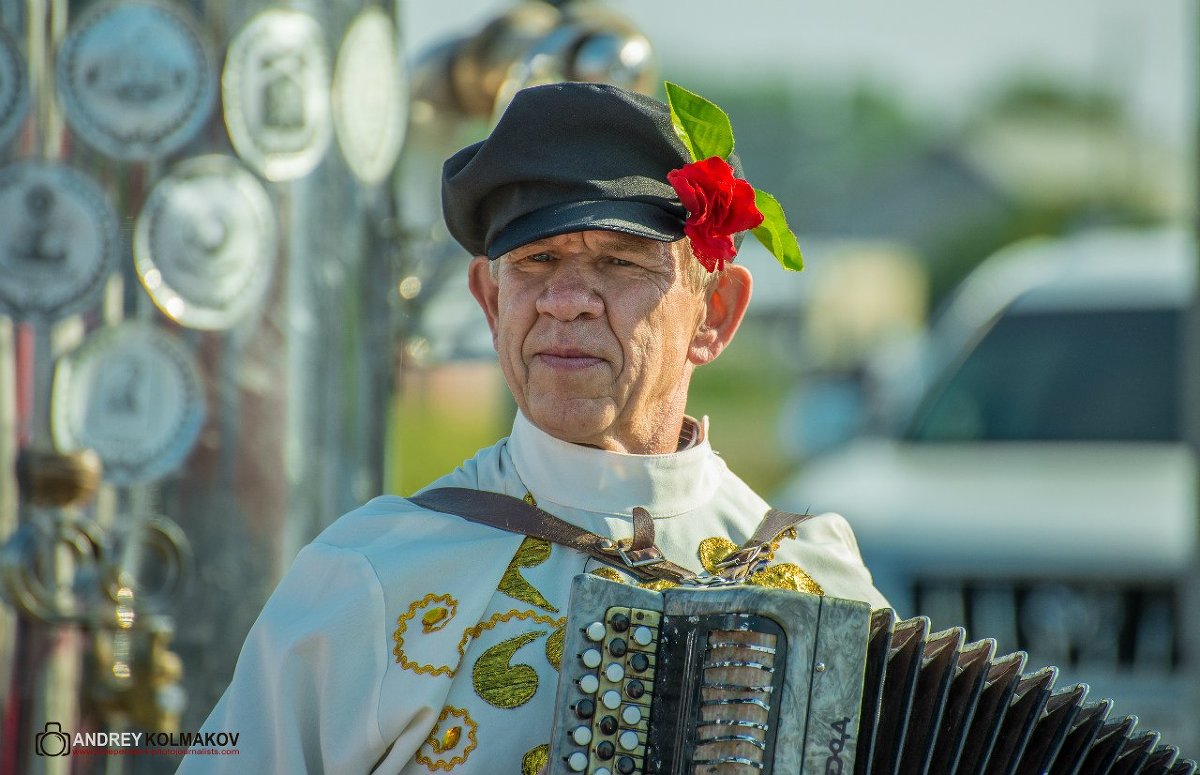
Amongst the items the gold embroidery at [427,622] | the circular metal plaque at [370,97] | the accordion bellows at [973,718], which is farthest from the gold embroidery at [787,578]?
the circular metal plaque at [370,97]

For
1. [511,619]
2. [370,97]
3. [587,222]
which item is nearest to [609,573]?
[511,619]

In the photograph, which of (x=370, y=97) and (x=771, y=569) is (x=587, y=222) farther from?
(x=370, y=97)

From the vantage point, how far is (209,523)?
401 centimetres

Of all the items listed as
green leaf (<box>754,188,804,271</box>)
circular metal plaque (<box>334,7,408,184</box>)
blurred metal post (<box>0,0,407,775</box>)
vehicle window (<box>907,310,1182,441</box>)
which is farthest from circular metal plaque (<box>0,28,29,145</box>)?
vehicle window (<box>907,310,1182,441</box>)

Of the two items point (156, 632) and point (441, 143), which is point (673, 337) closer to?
point (156, 632)

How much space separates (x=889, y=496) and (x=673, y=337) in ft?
11.9

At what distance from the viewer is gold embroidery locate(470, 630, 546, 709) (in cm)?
244

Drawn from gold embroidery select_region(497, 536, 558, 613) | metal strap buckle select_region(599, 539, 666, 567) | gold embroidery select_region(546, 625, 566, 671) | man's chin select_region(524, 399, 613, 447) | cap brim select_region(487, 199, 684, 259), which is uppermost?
cap brim select_region(487, 199, 684, 259)

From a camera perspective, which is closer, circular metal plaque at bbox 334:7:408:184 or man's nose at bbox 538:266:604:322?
man's nose at bbox 538:266:604:322

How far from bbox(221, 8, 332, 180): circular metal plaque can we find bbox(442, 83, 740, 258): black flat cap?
162 centimetres

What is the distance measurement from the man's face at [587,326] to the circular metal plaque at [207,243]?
5.22 feet

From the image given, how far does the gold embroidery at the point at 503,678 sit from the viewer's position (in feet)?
8.01

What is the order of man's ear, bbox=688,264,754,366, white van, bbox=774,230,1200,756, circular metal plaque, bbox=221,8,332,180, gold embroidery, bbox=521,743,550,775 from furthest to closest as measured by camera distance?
1. white van, bbox=774,230,1200,756
2. circular metal plaque, bbox=221,8,332,180
3. man's ear, bbox=688,264,754,366
4. gold embroidery, bbox=521,743,550,775

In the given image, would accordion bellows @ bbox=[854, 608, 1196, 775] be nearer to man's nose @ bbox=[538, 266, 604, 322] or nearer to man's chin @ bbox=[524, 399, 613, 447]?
man's chin @ bbox=[524, 399, 613, 447]
